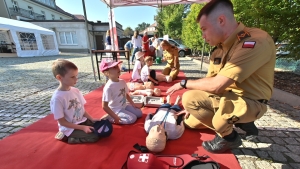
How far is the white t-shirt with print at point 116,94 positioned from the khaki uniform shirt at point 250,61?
1528mm

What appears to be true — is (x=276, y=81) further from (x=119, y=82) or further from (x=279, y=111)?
(x=119, y=82)

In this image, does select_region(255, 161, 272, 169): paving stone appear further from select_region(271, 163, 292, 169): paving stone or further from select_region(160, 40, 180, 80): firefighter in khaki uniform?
select_region(160, 40, 180, 80): firefighter in khaki uniform

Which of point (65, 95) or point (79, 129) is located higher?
point (65, 95)

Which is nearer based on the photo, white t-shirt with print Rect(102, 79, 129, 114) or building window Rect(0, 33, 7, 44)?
white t-shirt with print Rect(102, 79, 129, 114)

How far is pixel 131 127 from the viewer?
240 centimetres

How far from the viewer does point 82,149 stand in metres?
1.91

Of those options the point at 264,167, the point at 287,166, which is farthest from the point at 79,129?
the point at 287,166

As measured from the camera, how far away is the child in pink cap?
7.29ft

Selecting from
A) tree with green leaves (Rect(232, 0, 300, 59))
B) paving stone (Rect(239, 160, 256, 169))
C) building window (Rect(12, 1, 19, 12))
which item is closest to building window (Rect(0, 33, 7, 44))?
building window (Rect(12, 1, 19, 12))

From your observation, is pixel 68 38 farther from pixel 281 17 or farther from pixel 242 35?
pixel 242 35

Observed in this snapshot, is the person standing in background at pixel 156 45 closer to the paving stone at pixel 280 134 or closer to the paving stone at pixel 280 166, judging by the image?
the paving stone at pixel 280 134

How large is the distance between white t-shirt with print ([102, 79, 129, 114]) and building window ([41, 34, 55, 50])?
18.7 metres

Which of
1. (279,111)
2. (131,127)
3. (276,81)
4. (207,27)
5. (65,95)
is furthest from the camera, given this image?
(276,81)

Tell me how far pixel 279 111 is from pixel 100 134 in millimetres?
3556
